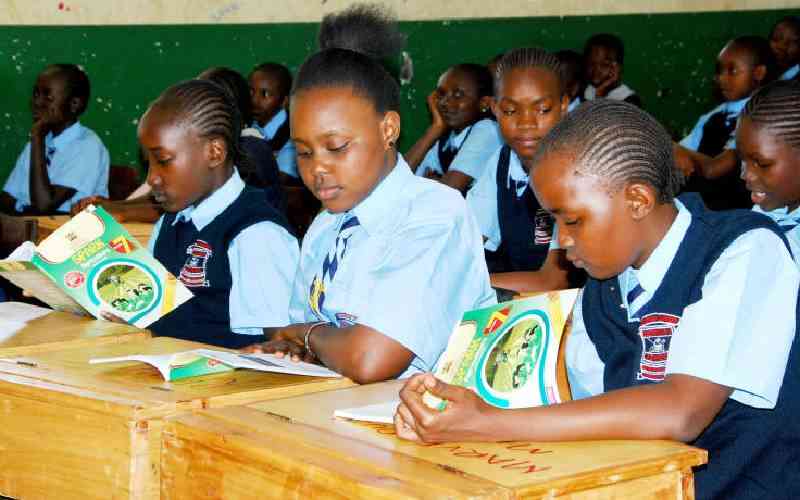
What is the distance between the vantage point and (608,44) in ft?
22.3

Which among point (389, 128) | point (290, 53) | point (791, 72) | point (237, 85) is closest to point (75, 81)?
point (237, 85)

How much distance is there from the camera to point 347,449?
4.44 feet

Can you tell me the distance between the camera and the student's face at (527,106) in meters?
3.01

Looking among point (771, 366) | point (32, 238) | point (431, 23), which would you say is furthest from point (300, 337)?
point (431, 23)

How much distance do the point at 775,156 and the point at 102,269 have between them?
1446mm

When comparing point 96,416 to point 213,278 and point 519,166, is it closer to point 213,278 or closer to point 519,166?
point 213,278

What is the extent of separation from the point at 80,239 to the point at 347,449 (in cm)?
110

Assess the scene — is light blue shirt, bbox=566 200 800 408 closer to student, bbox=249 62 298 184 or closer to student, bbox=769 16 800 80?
student, bbox=249 62 298 184

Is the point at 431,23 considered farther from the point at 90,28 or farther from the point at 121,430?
the point at 121,430

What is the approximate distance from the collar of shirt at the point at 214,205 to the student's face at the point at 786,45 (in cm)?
528

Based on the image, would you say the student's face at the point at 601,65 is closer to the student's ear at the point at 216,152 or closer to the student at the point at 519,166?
the student at the point at 519,166

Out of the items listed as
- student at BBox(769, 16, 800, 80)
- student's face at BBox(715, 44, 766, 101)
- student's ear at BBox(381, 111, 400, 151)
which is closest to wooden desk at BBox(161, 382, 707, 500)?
student's ear at BBox(381, 111, 400, 151)

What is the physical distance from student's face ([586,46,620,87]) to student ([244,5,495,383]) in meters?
4.83

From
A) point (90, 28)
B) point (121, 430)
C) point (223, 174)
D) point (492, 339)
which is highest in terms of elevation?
point (90, 28)
